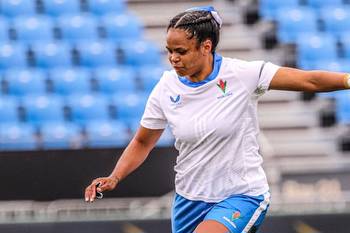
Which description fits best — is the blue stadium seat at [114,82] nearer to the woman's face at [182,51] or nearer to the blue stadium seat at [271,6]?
the blue stadium seat at [271,6]

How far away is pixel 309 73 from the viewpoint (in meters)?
4.97

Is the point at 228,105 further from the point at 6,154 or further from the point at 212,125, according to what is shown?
the point at 6,154

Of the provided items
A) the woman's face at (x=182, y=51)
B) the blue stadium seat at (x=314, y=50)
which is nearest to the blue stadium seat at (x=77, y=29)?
the blue stadium seat at (x=314, y=50)

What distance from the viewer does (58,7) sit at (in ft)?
39.0

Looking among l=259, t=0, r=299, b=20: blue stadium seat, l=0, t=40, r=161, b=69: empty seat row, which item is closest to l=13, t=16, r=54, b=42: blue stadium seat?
l=0, t=40, r=161, b=69: empty seat row

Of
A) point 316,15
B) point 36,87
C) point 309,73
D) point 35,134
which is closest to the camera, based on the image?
point 309,73

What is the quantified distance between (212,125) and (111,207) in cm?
411

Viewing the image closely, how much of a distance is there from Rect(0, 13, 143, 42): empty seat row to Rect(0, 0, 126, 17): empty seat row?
0.40ft

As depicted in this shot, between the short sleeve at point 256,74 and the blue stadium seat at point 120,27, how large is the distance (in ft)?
22.0

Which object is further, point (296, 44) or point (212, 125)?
point (296, 44)

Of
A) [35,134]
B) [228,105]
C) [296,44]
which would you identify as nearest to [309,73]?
[228,105]

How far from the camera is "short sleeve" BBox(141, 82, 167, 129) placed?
5.31 metres

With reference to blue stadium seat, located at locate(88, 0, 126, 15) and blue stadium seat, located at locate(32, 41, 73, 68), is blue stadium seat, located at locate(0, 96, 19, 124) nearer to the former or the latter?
blue stadium seat, located at locate(32, 41, 73, 68)

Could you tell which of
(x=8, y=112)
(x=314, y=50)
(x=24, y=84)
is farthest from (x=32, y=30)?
(x=314, y=50)
